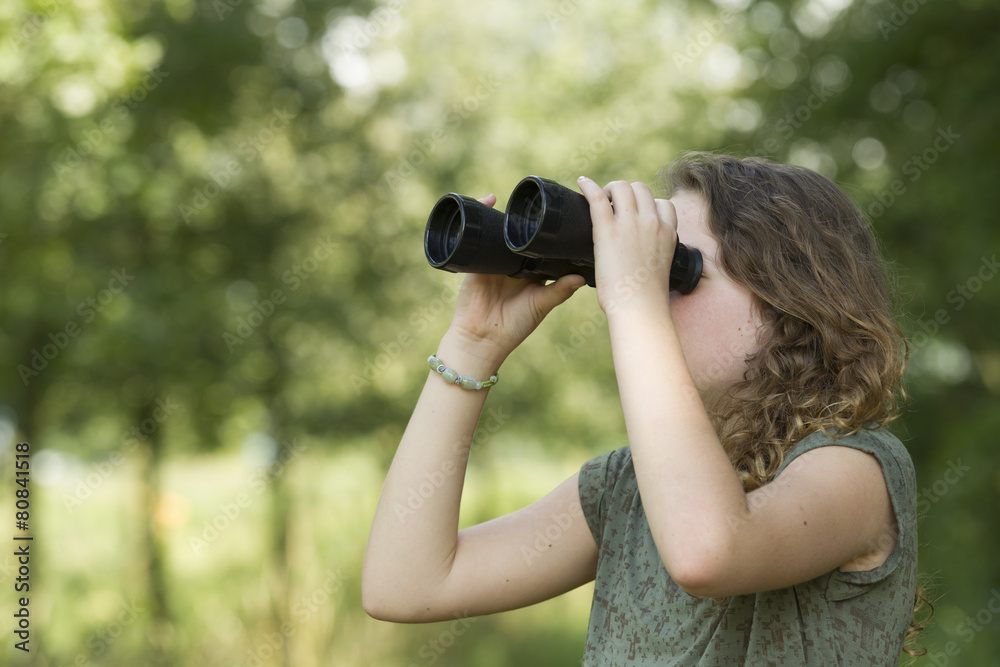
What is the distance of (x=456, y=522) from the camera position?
1242mm

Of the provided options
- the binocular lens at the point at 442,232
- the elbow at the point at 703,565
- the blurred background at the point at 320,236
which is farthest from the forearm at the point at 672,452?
the blurred background at the point at 320,236

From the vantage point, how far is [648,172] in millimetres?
5043

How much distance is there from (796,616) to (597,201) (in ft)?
1.78

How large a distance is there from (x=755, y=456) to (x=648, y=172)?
165 inches

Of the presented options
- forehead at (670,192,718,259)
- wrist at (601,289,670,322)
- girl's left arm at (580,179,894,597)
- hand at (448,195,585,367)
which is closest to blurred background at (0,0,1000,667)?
hand at (448,195,585,367)

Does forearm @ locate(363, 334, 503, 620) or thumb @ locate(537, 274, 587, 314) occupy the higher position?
thumb @ locate(537, 274, 587, 314)

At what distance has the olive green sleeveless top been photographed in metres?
0.95

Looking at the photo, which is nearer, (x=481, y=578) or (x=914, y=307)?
(x=481, y=578)

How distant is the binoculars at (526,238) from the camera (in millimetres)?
1013

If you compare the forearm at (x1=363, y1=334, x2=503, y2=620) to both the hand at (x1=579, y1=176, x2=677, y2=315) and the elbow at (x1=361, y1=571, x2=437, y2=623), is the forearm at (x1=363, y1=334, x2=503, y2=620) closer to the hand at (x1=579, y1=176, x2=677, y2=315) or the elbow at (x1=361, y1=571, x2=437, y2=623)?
the elbow at (x1=361, y1=571, x2=437, y2=623)

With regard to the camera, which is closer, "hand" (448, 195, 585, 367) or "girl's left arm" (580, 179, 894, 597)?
"girl's left arm" (580, 179, 894, 597)

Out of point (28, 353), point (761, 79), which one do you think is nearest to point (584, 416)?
point (761, 79)

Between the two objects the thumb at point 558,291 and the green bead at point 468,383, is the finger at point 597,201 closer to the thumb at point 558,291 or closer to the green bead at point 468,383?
the thumb at point 558,291

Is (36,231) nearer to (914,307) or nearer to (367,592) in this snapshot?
(367,592)
